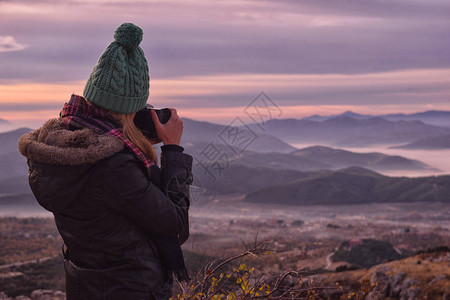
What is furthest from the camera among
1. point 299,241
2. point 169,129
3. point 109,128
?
point 299,241

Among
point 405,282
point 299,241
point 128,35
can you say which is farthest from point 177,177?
point 299,241

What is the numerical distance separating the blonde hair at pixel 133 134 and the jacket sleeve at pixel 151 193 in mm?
124

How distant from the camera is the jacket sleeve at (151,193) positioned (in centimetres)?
312

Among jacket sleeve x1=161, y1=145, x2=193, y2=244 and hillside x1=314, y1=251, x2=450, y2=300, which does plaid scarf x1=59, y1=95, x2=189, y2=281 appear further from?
hillside x1=314, y1=251, x2=450, y2=300

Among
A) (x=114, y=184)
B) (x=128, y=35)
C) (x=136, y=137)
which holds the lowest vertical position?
(x=114, y=184)

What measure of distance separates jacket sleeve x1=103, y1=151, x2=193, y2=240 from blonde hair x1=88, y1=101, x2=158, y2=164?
0.12 meters

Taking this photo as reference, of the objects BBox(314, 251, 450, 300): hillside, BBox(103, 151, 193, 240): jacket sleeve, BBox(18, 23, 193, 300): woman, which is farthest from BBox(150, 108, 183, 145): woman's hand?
BBox(314, 251, 450, 300): hillside

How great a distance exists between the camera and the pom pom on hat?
334 centimetres

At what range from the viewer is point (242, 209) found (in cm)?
18738

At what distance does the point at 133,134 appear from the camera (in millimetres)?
3379

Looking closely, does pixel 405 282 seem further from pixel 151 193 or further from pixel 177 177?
pixel 151 193

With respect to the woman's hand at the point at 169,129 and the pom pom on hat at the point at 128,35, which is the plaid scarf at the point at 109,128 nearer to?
the woman's hand at the point at 169,129

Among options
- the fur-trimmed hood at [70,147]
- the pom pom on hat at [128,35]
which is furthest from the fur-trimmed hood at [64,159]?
the pom pom on hat at [128,35]

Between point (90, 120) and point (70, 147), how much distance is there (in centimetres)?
25
